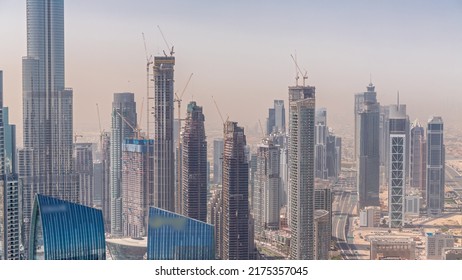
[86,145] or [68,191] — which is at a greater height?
[86,145]

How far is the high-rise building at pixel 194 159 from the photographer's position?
3.77 m

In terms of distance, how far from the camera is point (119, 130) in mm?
4051

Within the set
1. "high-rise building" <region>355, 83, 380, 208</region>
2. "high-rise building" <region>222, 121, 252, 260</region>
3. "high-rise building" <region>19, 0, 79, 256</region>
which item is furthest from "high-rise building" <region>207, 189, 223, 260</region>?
"high-rise building" <region>355, 83, 380, 208</region>

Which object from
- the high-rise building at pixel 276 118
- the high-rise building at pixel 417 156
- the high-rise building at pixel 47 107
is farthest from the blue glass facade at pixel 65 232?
the high-rise building at pixel 417 156

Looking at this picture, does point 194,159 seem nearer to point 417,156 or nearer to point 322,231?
point 322,231

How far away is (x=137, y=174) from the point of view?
415 cm

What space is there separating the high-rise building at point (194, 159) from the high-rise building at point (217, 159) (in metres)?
0.06

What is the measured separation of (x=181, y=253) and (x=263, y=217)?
1.58 m

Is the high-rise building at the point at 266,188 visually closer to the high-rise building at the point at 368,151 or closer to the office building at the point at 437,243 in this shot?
the high-rise building at the point at 368,151

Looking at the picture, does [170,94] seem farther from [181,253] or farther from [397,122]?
[181,253]

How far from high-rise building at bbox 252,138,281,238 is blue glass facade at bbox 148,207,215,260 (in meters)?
0.98

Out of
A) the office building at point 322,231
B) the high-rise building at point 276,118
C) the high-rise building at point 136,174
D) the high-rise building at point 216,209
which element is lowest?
the office building at point 322,231
